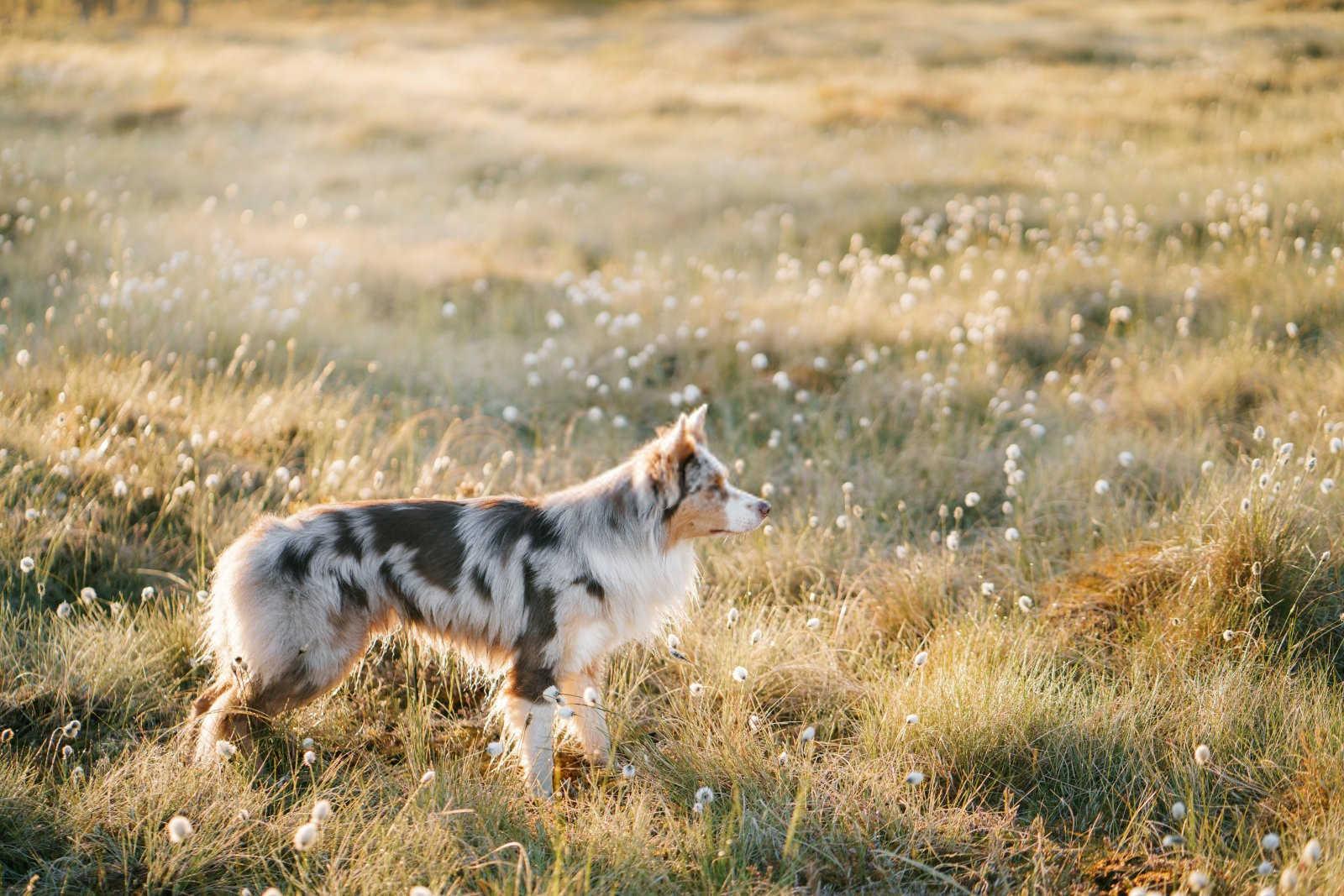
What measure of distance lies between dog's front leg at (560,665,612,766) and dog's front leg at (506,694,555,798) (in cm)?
19

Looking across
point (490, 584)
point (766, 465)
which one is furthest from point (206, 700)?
point (766, 465)

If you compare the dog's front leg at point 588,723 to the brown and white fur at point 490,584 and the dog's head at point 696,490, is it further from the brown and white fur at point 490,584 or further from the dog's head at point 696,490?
the dog's head at point 696,490

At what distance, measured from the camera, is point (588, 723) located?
4438 mm

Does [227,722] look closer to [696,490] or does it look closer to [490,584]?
[490,584]

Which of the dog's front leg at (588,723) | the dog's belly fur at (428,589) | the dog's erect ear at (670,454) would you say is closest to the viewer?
the dog's belly fur at (428,589)

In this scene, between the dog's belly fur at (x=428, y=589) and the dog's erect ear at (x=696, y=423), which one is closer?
the dog's belly fur at (x=428, y=589)

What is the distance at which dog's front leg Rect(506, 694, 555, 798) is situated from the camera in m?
4.17

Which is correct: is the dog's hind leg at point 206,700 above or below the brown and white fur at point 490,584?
below

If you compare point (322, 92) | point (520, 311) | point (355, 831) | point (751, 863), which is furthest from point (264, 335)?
point (322, 92)

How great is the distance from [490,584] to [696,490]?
0.98 meters

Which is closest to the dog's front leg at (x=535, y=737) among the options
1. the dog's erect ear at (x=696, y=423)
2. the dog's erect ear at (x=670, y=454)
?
the dog's erect ear at (x=670, y=454)

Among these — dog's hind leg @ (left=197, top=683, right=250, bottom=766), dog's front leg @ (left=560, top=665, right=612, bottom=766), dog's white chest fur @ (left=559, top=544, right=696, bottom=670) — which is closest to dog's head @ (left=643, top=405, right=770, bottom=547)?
dog's white chest fur @ (left=559, top=544, right=696, bottom=670)

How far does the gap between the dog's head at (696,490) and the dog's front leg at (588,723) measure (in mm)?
807

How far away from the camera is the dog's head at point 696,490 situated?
432 cm
